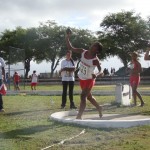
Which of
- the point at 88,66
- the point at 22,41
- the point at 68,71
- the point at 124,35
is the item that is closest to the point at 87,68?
the point at 88,66

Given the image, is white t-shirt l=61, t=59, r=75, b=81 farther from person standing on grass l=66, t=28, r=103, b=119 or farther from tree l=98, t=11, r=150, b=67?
tree l=98, t=11, r=150, b=67

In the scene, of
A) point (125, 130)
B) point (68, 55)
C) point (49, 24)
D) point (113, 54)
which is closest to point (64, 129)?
point (125, 130)

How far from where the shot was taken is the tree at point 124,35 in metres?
69.3

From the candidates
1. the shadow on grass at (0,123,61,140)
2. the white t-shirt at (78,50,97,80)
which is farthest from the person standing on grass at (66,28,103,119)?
the shadow on grass at (0,123,61,140)

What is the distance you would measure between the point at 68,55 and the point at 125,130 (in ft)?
16.8

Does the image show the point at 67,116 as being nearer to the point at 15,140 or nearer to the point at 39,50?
the point at 15,140

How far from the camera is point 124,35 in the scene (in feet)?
231

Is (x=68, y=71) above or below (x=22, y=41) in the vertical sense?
below

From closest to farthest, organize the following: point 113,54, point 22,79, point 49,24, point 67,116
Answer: point 67,116
point 22,79
point 113,54
point 49,24

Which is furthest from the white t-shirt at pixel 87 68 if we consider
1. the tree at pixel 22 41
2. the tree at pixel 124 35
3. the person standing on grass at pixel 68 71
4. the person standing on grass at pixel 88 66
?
the tree at pixel 22 41

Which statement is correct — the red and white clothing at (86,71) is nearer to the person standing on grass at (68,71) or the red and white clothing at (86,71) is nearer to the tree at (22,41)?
the person standing on grass at (68,71)

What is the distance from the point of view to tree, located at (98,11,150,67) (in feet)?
227

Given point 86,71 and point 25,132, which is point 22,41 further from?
point 25,132

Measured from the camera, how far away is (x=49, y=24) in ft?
252
